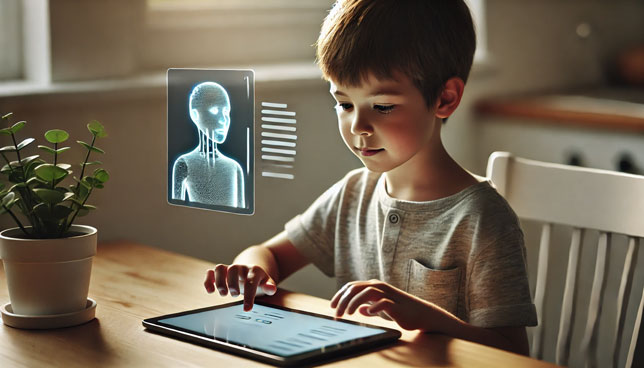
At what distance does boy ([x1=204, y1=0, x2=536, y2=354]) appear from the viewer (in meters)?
1.11

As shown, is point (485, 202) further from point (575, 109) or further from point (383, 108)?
point (575, 109)

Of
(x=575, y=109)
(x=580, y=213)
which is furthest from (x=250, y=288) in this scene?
(x=575, y=109)

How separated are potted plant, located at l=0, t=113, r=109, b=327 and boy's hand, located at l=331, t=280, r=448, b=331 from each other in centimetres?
31

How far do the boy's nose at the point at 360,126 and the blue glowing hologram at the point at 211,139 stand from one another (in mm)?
129

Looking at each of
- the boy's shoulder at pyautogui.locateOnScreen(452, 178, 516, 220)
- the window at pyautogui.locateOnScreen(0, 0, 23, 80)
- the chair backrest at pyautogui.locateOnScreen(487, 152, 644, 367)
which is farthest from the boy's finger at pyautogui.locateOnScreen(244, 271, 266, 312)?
the window at pyautogui.locateOnScreen(0, 0, 23, 80)

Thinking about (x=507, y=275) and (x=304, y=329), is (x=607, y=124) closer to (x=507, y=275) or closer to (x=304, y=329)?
(x=507, y=275)

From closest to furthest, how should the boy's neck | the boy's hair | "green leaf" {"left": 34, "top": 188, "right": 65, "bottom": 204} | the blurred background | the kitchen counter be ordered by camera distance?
"green leaf" {"left": 34, "top": 188, "right": 65, "bottom": 204} < the boy's hair < the boy's neck < the blurred background < the kitchen counter

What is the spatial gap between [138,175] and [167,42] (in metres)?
0.34

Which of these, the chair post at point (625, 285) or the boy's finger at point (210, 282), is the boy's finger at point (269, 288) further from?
the chair post at point (625, 285)

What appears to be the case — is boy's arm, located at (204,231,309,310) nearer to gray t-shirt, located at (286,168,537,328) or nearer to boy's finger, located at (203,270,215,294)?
boy's finger, located at (203,270,215,294)

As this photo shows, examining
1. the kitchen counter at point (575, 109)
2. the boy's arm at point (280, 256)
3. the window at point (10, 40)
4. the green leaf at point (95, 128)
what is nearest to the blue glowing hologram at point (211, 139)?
the green leaf at point (95, 128)

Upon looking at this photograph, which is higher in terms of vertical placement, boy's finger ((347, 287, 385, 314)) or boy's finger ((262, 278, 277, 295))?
boy's finger ((347, 287, 385, 314))

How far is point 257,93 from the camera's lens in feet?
5.89

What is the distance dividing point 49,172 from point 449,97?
1.75 feet
